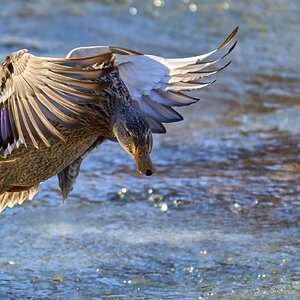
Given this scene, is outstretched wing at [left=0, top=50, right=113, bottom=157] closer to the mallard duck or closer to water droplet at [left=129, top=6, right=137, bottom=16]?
the mallard duck

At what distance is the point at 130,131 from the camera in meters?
5.05

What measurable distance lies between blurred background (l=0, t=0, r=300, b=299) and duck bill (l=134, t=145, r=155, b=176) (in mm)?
780

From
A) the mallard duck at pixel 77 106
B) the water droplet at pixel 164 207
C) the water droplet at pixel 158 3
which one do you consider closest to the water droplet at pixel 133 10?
the water droplet at pixel 158 3

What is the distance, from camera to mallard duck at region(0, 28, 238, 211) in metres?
4.86

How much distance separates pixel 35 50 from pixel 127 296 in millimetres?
5613

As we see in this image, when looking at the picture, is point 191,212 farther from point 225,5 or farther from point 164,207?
point 225,5

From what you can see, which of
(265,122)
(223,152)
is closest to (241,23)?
(265,122)

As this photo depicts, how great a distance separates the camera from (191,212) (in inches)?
265

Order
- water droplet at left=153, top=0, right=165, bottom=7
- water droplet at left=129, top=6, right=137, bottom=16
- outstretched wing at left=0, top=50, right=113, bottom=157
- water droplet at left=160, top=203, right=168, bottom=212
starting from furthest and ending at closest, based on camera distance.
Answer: water droplet at left=153, top=0, right=165, bottom=7 → water droplet at left=129, top=6, right=137, bottom=16 → water droplet at left=160, top=203, right=168, bottom=212 → outstretched wing at left=0, top=50, right=113, bottom=157

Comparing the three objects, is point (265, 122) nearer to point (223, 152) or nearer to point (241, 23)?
point (223, 152)

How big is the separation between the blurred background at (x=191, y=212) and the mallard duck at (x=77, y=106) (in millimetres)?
440

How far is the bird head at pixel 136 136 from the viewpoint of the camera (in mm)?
4914

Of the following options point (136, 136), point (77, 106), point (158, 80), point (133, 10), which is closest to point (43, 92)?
point (77, 106)

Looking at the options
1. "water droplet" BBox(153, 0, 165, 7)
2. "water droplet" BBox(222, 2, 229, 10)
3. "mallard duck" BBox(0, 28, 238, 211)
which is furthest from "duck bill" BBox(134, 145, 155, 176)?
"water droplet" BBox(153, 0, 165, 7)
